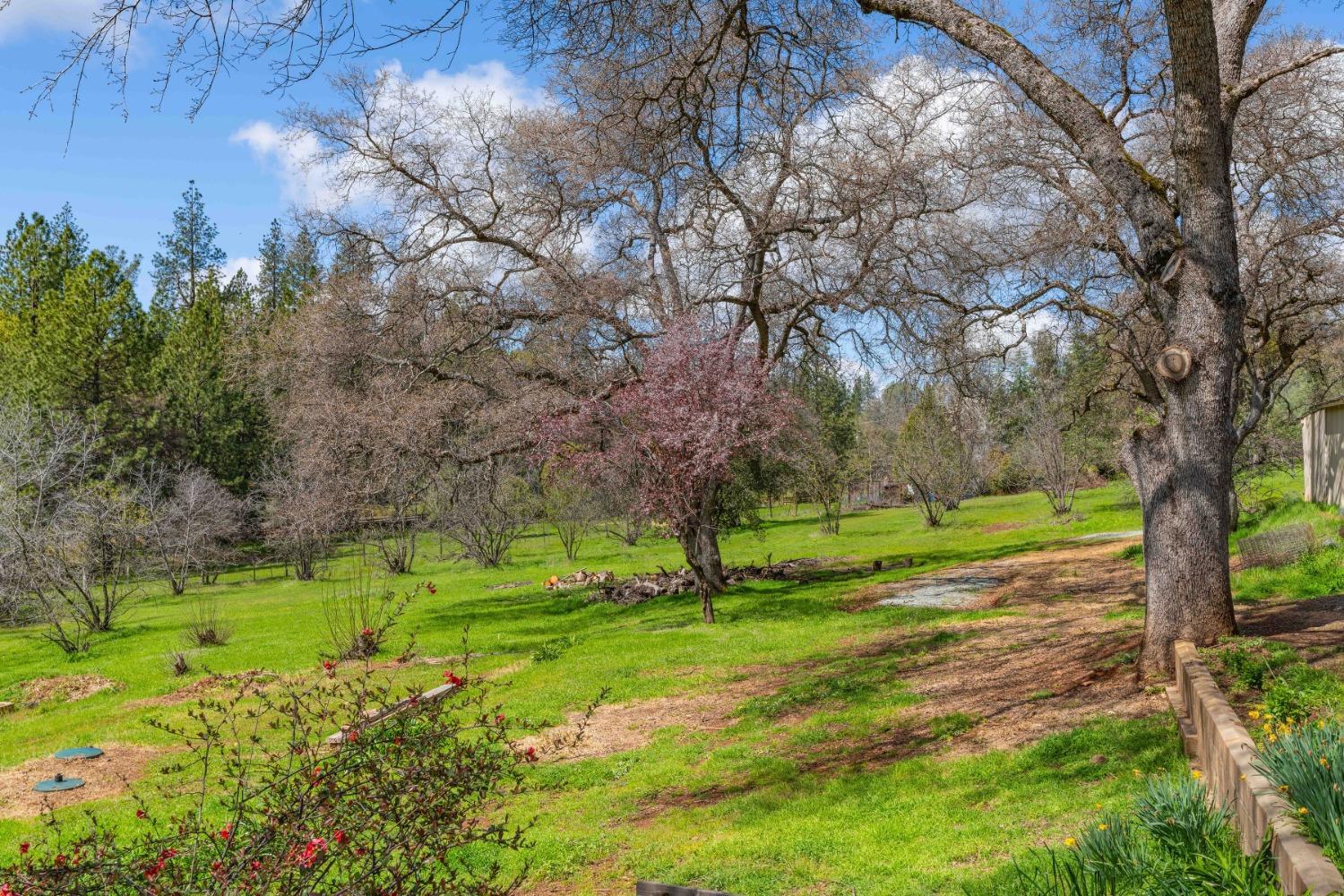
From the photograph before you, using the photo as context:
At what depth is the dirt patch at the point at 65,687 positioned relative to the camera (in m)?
13.1

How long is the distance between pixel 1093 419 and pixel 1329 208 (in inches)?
643

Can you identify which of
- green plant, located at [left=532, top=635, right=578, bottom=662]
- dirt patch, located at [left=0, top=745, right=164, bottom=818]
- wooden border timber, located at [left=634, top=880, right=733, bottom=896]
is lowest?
dirt patch, located at [left=0, top=745, right=164, bottom=818]

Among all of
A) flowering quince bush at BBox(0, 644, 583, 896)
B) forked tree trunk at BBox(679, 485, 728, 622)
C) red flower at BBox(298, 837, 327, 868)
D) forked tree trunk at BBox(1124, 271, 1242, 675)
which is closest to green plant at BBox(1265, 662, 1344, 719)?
forked tree trunk at BBox(1124, 271, 1242, 675)

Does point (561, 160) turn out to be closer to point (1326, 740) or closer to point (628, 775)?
point (628, 775)

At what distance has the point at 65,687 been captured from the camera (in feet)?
44.8

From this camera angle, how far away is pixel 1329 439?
16516 millimetres

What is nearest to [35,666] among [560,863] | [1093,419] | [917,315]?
[560,863]

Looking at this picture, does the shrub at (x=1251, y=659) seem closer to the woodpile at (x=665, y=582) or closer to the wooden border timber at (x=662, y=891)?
the wooden border timber at (x=662, y=891)

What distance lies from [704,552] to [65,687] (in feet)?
33.2

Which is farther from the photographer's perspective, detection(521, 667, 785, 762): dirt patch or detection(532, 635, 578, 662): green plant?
detection(532, 635, 578, 662): green plant

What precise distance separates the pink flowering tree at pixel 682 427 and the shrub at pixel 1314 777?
441 inches

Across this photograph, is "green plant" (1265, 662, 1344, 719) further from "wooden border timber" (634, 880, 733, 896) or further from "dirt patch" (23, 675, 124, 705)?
"dirt patch" (23, 675, 124, 705)

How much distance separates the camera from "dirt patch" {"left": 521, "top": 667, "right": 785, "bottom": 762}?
8750 mm

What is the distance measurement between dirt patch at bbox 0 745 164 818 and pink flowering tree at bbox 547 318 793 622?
7.97 m
